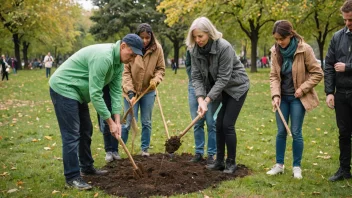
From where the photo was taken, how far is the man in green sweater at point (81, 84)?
4.34 metres

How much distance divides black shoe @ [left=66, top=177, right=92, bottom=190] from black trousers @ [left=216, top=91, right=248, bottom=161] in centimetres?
194

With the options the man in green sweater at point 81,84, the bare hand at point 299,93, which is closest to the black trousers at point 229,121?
the bare hand at point 299,93

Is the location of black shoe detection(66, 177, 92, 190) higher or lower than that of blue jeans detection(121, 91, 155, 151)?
lower

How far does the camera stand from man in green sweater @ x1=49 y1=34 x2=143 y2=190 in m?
4.34

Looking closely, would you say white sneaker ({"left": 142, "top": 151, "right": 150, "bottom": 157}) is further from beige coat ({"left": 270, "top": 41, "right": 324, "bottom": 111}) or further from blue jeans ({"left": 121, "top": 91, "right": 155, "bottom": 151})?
beige coat ({"left": 270, "top": 41, "right": 324, "bottom": 111})

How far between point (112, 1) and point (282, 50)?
1404 inches

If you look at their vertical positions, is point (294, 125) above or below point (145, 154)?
above

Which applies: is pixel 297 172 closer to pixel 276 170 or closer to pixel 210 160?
pixel 276 170

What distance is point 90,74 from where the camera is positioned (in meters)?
4.35

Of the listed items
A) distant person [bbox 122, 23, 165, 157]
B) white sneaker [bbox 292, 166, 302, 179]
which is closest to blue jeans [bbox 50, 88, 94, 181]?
distant person [bbox 122, 23, 165, 157]

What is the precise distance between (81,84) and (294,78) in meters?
2.78

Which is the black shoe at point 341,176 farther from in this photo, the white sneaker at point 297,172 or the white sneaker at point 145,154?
the white sneaker at point 145,154

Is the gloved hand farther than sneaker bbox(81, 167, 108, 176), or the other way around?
the gloved hand

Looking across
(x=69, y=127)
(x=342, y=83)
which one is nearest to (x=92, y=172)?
(x=69, y=127)
